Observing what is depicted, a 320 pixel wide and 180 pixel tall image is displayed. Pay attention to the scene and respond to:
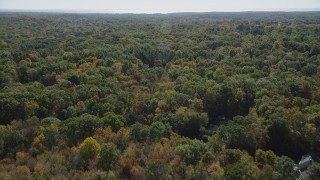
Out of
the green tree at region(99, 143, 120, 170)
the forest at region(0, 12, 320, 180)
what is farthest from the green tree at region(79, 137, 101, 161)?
the green tree at region(99, 143, 120, 170)

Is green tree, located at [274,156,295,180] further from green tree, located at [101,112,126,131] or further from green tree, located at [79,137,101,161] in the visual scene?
green tree, located at [101,112,126,131]

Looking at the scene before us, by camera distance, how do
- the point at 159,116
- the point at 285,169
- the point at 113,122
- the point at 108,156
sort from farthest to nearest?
the point at 159,116
the point at 113,122
the point at 108,156
the point at 285,169

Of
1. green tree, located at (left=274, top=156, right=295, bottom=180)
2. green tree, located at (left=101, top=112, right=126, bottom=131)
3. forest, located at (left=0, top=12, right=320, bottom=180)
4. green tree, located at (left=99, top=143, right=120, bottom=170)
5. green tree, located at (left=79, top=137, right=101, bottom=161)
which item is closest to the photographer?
green tree, located at (left=274, top=156, right=295, bottom=180)

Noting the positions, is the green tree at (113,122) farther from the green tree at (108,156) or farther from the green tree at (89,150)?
the green tree at (108,156)

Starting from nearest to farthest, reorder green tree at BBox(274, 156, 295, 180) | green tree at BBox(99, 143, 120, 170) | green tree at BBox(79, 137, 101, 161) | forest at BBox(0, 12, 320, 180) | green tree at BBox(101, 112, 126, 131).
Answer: green tree at BBox(274, 156, 295, 180)
forest at BBox(0, 12, 320, 180)
green tree at BBox(99, 143, 120, 170)
green tree at BBox(79, 137, 101, 161)
green tree at BBox(101, 112, 126, 131)

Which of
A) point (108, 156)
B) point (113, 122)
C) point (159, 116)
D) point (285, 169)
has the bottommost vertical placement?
point (159, 116)

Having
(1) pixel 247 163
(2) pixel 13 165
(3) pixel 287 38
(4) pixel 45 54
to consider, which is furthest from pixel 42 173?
(3) pixel 287 38

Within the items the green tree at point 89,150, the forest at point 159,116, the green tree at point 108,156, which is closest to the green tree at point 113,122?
the forest at point 159,116

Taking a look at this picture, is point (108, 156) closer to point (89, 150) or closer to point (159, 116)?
point (89, 150)

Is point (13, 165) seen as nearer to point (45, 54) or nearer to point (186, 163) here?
point (186, 163)

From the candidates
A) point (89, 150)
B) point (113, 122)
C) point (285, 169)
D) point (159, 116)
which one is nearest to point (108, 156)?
point (89, 150)
